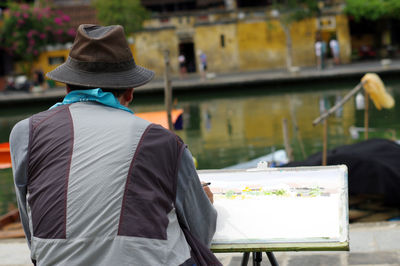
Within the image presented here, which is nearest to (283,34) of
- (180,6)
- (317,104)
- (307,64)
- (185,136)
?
(307,64)

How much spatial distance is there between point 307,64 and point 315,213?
29029mm

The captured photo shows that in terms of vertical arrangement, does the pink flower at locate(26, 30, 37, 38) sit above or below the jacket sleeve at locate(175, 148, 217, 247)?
below

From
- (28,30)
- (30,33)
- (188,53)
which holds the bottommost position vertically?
(188,53)

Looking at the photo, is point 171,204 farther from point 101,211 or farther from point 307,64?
point 307,64

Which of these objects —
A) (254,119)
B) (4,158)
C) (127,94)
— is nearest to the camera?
(127,94)

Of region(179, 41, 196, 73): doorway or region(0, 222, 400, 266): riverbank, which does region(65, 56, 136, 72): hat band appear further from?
region(179, 41, 196, 73): doorway

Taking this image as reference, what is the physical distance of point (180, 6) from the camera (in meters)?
35.2

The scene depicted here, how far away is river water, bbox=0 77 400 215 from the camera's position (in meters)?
13.0

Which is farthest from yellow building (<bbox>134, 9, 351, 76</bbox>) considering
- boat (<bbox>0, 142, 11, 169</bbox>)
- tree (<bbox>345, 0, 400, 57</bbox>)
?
boat (<bbox>0, 142, 11, 169</bbox>)

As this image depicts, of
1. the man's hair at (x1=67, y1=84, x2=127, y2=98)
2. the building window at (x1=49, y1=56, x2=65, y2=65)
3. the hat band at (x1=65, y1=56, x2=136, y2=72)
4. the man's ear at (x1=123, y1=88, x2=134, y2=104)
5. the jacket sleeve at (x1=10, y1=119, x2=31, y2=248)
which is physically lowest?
the building window at (x1=49, y1=56, x2=65, y2=65)

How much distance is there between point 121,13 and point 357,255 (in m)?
26.4

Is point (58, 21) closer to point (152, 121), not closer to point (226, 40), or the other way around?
point (226, 40)

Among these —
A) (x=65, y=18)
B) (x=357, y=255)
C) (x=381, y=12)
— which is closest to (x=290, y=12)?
(x=381, y=12)

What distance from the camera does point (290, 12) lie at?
2753 centimetres
